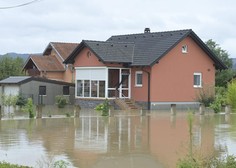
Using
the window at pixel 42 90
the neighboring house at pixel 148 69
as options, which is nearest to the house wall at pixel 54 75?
the window at pixel 42 90

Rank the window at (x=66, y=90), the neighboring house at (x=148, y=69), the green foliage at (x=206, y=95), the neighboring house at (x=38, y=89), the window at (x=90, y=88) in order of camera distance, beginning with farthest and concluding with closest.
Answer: the window at (x=66, y=90) < the neighboring house at (x=38, y=89) < the window at (x=90, y=88) < the neighboring house at (x=148, y=69) < the green foliage at (x=206, y=95)

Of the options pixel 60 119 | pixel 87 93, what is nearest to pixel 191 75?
pixel 87 93

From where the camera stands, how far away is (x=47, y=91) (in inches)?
1885

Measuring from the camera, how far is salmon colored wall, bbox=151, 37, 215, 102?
140 feet

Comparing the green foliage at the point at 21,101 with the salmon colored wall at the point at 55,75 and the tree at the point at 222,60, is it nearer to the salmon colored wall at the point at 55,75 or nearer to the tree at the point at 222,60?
the salmon colored wall at the point at 55,75

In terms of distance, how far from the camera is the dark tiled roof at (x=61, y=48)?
183 ft

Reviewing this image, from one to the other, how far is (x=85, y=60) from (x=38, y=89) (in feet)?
18.1

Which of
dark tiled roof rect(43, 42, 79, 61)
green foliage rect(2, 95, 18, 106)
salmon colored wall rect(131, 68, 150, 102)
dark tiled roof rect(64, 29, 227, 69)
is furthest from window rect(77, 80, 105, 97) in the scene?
dark tiled roof rect(43, 42, 79, 61)

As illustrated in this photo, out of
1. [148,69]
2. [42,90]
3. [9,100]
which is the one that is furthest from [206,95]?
[9,100]

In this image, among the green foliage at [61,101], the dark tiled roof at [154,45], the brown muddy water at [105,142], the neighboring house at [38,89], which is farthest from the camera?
the neighboring house at [38,89]

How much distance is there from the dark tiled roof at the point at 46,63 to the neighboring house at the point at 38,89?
564 centimetres

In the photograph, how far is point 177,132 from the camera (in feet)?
76.7

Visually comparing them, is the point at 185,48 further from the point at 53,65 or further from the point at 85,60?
the point at 53,65

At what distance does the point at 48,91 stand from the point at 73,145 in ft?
99.1
